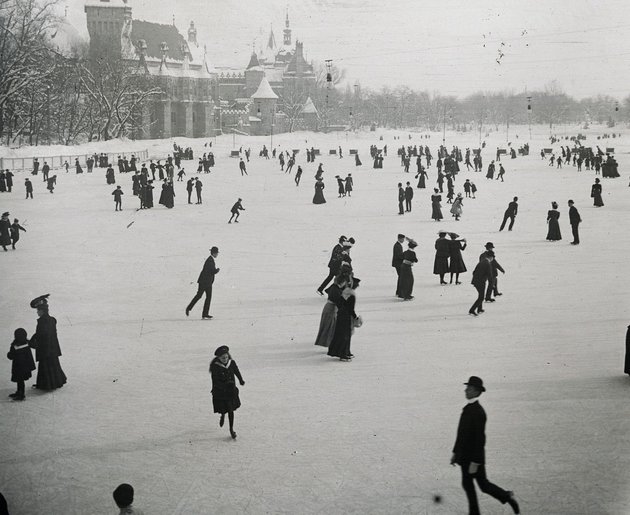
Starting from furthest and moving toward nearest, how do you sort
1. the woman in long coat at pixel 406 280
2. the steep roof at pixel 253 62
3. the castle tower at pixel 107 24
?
the steep roof at pixel 253 62 → the castle tower at pixel 107 24 → the woman in long coat at pixel 406 280

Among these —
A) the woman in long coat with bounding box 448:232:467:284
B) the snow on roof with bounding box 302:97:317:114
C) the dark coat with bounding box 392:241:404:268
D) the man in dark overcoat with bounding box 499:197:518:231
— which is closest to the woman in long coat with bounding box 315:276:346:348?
the dark coat with bounding box 392:241:404:268

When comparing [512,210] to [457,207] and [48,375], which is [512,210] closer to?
[457,207]

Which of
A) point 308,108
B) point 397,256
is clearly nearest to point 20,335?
point 397,256

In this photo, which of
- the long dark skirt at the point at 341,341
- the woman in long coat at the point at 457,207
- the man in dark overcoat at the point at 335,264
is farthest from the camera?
the woman in long coat at the point at 457,207

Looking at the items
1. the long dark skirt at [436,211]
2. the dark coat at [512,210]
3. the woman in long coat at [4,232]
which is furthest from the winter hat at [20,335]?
the long dark skirt at [436,211]

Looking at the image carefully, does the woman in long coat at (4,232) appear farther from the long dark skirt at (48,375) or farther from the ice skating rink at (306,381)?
the long dark skirt at (48,375)

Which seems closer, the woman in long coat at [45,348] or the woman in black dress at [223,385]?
the woman in black dress at [223,385]

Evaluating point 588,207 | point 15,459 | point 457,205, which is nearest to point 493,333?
point 15,459

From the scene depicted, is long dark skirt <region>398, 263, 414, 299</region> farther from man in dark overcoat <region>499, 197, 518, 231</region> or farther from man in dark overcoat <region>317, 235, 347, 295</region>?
man in dark overcoat <region>499, 197, 518, 231</region>
